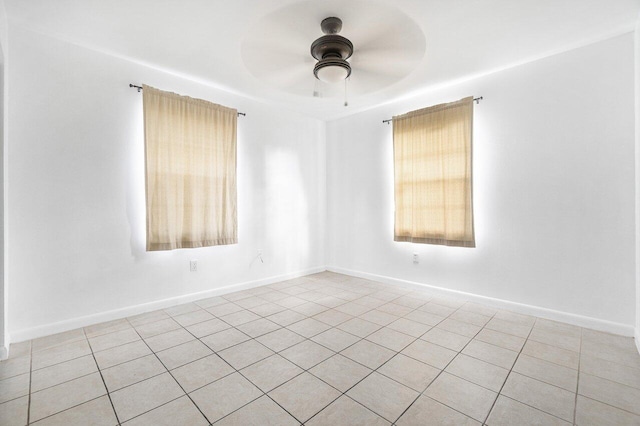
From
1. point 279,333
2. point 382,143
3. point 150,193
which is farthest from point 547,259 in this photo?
point 150,193

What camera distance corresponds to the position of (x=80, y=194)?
8.79 ft

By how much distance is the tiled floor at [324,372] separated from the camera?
1.57 meters

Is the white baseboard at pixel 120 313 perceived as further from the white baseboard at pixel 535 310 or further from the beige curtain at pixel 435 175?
the beige curtain at pixel 435 175

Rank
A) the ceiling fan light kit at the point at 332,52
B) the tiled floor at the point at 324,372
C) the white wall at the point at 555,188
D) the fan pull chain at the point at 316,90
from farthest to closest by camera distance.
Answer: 1. the fan pull chain at the point at 316,90
2. the white wall at the point at 555,188
3. the ceiling fan light kit at the point at 332,52
4. the tiled floor at the point at 324,372

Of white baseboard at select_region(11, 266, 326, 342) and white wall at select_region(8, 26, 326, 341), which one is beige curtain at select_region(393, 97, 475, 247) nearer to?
white baseboard at select_region(11, 266, 326, 342)

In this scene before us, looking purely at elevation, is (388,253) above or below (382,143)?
below

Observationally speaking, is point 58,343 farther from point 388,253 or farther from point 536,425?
point 388,253

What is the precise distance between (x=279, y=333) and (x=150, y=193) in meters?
1.96

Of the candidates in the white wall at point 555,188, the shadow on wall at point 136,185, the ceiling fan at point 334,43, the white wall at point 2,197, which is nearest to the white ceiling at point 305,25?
the ceiling fan at point 334,43

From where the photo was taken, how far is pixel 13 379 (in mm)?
1873

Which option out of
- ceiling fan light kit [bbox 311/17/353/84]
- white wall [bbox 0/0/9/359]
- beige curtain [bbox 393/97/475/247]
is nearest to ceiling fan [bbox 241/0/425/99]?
ceiling fan light kit [bbox 311/17/353/84]

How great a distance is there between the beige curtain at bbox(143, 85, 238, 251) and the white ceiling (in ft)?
1.63

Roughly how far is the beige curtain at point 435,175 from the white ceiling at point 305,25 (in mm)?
660

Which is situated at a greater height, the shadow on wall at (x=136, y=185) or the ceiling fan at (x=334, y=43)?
the ceiling fan at (x=334, y=43)
